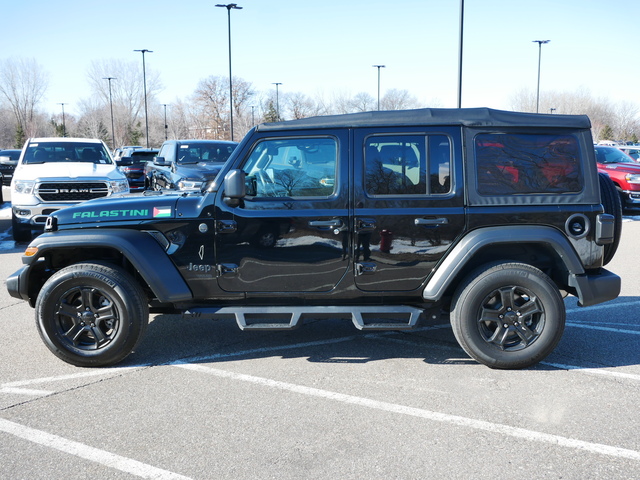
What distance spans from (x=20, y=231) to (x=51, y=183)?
1.06 meters

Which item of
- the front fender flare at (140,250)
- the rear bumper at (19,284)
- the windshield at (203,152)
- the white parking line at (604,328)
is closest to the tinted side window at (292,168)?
the front fender flare at (140,250)

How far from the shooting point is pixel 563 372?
4688 mm

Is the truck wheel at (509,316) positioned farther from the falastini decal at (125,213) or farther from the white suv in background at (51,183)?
the white suv in background at (51,183)

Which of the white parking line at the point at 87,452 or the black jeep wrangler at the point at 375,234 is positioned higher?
the black jeep wrangler at the point at 375,234

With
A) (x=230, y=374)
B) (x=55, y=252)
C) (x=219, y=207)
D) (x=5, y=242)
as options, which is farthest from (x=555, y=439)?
(x=5, y=242)

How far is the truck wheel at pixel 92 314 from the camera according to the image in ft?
15.5

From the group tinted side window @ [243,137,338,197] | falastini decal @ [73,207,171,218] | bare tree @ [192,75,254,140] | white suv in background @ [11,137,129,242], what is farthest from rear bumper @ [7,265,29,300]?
bare tree @ [192,75,254,140]

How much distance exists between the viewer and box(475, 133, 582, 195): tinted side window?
15.4ft

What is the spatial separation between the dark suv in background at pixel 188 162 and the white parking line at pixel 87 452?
873 cm

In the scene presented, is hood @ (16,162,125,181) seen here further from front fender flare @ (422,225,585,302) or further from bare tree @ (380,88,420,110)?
bare tree @ (380,88,420,110)

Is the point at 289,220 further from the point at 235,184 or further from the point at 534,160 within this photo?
the point at 534,160

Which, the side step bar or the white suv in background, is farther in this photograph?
the white suv in background

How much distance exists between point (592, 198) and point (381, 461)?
8.83 feet

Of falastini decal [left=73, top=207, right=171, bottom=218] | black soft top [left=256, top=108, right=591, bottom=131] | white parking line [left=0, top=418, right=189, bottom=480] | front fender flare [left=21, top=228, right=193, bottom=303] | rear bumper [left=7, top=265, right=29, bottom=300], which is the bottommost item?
white parking line [left=0, top=418, right=189, bottom=480]
